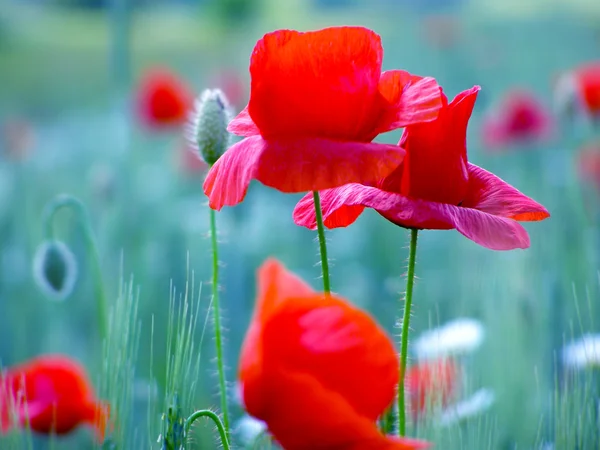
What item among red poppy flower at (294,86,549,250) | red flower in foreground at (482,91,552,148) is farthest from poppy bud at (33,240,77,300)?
red flower in foreground at (482,91,552,148)

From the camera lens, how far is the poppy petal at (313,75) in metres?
0.36

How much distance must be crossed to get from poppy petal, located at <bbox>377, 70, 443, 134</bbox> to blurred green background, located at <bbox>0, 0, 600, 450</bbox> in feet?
0.37

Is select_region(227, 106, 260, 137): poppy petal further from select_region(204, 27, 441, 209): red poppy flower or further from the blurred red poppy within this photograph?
the blurred red poppy

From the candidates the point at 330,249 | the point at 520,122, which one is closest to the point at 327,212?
the point at 520,122

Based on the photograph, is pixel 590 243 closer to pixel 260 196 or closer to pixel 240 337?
pixel 240 337

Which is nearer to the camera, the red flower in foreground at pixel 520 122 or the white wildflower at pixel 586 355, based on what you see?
the white wildflower at pixel 586 355

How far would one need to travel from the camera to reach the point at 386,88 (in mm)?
388

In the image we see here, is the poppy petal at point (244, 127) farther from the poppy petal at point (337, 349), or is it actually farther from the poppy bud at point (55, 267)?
the poppy bud at point (55, 267)

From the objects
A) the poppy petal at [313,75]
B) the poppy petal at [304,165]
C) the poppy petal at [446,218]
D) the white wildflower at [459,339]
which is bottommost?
the white wildflower at [459,339]

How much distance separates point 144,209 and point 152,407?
1818 mm

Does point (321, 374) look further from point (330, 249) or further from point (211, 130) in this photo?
point (330, 249)

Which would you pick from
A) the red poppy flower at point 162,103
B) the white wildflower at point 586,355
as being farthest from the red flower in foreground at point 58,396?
the red poppy flower at point 162,103

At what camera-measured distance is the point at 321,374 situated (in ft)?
1.04

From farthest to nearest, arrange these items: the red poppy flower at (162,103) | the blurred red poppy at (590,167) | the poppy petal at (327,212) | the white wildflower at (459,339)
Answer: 1. the red poppy flower at (162,103)
2. the blurred red poppy at (590,167)
3. the white wildflower at (459,339)
4. the poppy petal at (327,212)
